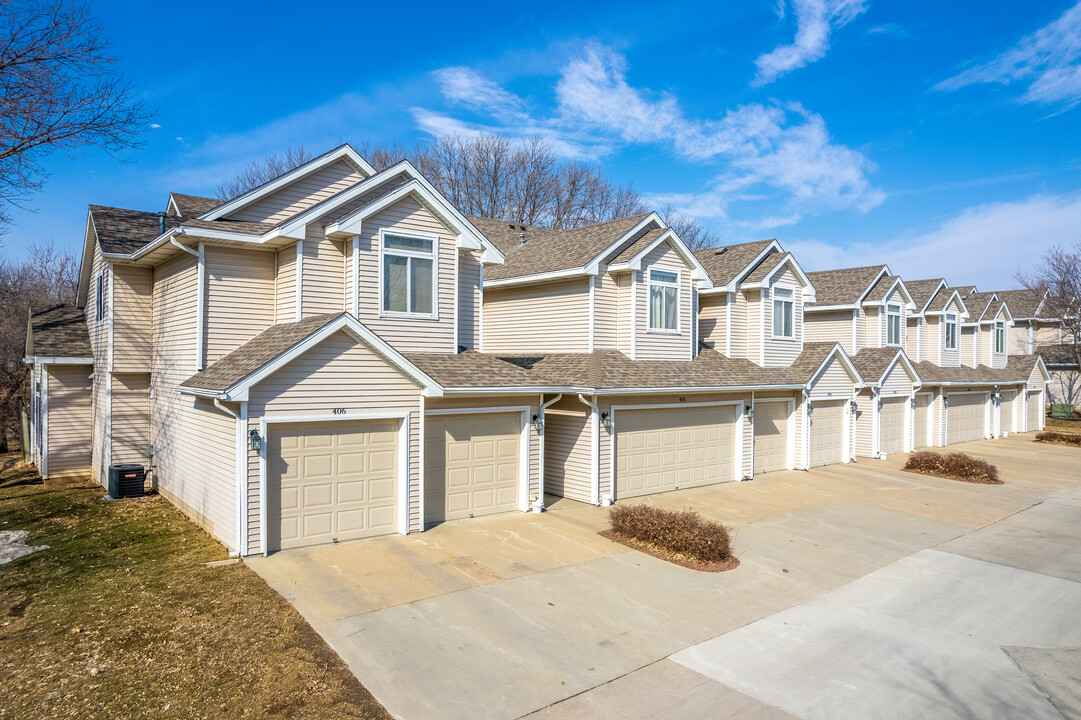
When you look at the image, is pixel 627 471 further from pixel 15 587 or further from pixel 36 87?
pixel 36 87

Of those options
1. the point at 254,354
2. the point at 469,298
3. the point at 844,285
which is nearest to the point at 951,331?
the point at 844,285

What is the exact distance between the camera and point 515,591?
366 inches

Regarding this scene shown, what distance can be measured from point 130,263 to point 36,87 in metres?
4.29

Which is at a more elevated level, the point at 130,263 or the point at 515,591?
the point at 130,263

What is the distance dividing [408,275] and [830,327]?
1875cm

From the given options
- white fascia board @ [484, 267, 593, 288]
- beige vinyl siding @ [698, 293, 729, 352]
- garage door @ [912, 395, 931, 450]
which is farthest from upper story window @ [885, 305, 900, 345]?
white fascia board @ [484, 267, 593, 288]

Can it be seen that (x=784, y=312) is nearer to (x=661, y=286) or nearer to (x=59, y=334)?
(x=661, y=286)

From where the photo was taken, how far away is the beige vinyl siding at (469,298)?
14992 millimetres

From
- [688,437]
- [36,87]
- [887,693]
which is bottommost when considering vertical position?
[887,693]

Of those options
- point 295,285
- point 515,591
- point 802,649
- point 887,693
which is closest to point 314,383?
point 295,285

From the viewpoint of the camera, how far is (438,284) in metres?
14.0

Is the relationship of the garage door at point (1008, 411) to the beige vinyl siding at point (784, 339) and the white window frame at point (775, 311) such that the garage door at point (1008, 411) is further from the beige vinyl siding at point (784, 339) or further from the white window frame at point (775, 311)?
the white window frame at point (775, 311)

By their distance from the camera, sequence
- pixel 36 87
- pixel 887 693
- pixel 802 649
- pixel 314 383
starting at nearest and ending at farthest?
pixel 887 693 → pixel 802 649 → pixel 314 383 → pixel 36 87

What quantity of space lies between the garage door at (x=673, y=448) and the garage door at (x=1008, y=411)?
23.0m
